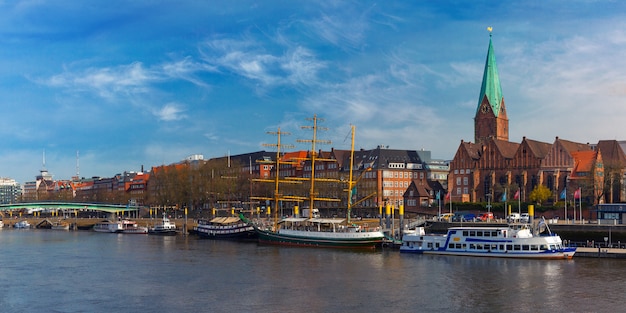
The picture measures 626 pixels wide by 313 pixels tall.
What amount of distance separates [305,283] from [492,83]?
10894 centimetres

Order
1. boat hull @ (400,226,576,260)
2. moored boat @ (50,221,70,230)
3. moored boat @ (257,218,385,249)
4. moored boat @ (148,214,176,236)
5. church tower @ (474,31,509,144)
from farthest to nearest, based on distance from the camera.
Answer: moored boat @ (50,221,70,230) < church tower @ (474,31,509,144) < moored boat @ (148,214,176,236) < moored boat @ (257,218,385,249) < boat hull @ (400,226,576,260)

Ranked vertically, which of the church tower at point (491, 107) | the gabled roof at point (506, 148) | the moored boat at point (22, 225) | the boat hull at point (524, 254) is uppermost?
the church tower at point (491, 107)

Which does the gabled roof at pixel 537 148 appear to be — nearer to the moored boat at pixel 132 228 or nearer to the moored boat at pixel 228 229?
the moored boat at pixel 228 229

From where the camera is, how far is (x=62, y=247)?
9550cm

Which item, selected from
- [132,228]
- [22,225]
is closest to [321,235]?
[132,228]

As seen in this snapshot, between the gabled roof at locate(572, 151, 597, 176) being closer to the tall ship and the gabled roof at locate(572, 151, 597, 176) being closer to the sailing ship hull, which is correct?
the tall ship

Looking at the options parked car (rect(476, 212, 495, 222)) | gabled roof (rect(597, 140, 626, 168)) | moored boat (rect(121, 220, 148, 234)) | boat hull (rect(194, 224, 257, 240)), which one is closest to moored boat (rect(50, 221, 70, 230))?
moored boat (rect(121, 220, 148, 234))

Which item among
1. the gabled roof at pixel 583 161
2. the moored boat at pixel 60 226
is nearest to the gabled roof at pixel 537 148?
the gabled roof at pixel 583 161

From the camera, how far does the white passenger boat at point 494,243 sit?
69431mm

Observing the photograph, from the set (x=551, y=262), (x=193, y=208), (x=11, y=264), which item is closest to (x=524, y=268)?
(x=551, y=262)

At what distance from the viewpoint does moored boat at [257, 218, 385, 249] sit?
279 feet

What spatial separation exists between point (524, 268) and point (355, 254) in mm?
20953

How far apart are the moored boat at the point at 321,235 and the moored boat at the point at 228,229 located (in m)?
7.76

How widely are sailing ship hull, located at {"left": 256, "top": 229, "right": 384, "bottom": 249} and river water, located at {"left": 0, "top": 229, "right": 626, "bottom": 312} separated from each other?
207 inches
